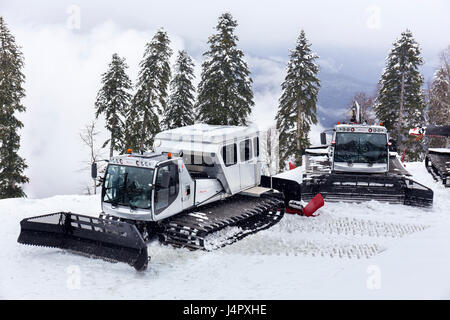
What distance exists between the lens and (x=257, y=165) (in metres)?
13.9

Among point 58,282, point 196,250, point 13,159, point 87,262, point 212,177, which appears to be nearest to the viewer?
point 58,282

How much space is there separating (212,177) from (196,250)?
260 cm

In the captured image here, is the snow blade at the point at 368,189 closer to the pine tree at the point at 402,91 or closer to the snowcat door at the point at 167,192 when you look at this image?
the snowcat door at the point at 167,192

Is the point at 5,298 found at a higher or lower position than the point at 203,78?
lower

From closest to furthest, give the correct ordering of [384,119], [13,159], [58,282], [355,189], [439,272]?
[439,272], [58,282], [355,189], [13,159], [384,119]

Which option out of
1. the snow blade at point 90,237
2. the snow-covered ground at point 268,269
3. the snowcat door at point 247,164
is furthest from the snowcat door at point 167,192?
the snowcat door at point 247,164

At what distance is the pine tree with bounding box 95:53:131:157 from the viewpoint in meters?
33.0

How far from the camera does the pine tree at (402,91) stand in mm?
31922

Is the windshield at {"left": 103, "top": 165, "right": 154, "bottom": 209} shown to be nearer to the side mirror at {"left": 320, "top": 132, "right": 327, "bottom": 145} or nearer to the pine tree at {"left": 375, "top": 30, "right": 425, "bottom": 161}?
the side mirror at {"left": 320, "top": 132, "right": 327, "bottom": 145}

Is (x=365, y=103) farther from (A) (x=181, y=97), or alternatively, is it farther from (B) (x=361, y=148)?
(B) (x=361, y=148)

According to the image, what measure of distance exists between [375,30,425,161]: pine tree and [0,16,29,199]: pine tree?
1114 inches

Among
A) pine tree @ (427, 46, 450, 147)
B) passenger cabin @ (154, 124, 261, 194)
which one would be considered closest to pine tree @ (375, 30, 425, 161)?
pine tree @ (427, 46, 450, 147)

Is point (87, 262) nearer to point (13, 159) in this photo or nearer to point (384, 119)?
point (13, 159)
